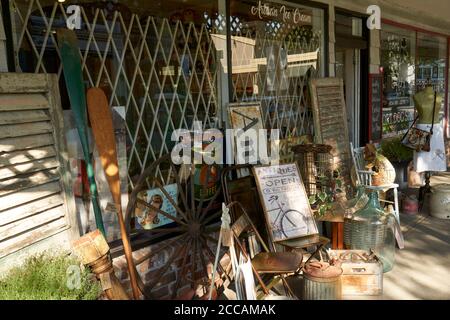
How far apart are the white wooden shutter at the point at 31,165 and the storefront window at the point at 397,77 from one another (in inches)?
206

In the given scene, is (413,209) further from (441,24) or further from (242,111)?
(441,24)

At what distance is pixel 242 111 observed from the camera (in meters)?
4.12

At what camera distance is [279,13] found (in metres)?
4.66

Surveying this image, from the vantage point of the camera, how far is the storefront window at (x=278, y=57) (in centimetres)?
427

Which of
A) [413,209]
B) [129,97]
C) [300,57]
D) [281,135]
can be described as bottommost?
[413,209]

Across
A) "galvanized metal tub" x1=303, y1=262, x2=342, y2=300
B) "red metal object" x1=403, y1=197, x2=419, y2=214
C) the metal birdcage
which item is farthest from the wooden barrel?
"red metal object" x1=403, y1=197, x2=419, y2=214

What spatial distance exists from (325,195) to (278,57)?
165cm

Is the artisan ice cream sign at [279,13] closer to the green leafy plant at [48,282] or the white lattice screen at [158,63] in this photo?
the white lattice screen at [158,63]

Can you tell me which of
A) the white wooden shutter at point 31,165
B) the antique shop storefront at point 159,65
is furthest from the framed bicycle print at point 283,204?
the white wooden shutter at point 31,165

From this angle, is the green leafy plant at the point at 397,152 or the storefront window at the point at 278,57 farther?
the green leafy plant at the point at 397,152

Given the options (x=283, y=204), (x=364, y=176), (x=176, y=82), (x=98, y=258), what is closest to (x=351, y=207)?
(x=283, y=204)
